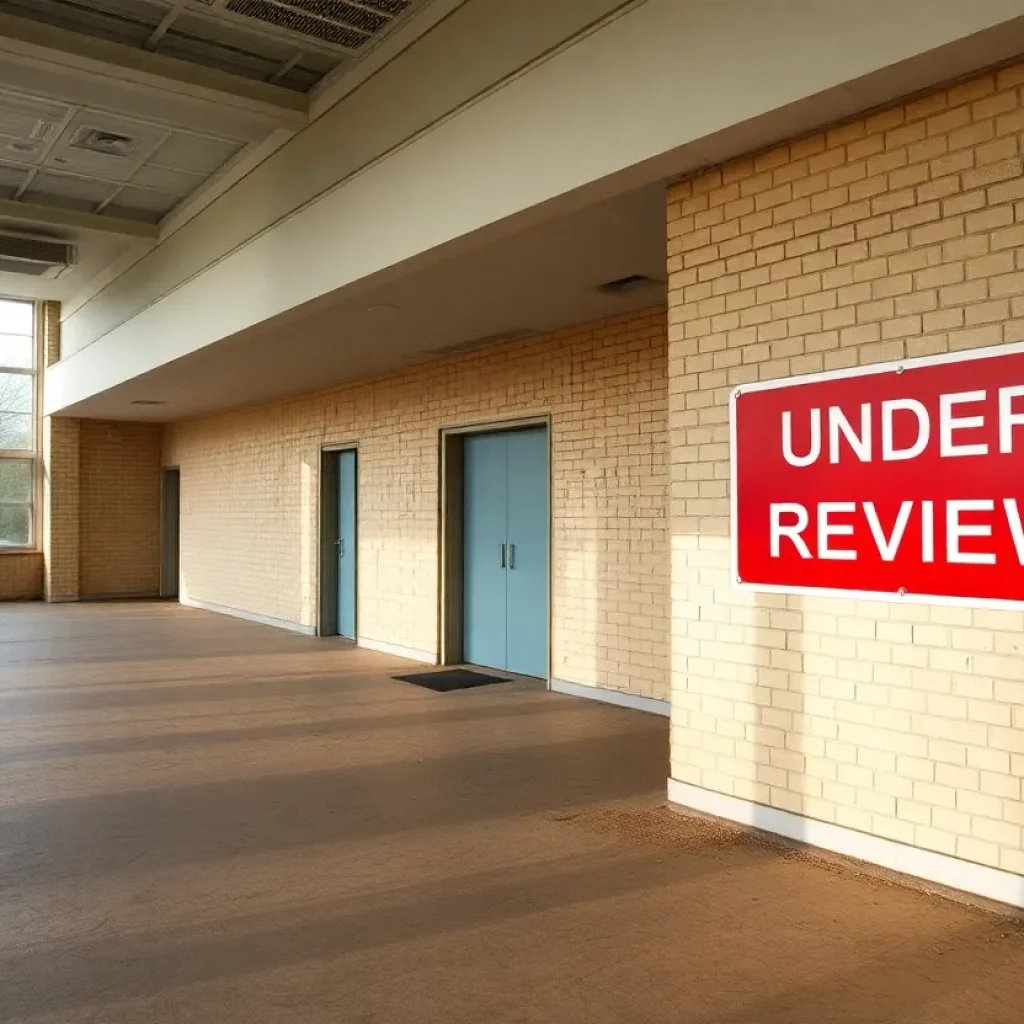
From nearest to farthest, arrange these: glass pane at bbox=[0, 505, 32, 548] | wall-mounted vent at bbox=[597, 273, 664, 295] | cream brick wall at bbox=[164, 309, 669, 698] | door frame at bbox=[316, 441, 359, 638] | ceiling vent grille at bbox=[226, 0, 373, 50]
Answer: ceiling vent grille at bbox=[226, 0, 373, 50] → wall-mounted vent at bbox=[597, 273, 664, 295] → cream brick wall at bbox=[164, 309, 669, 698] → door frame at bbox=[316, 441, 359, 638] → glass pane at bbox=[0, 505, 32, 548]

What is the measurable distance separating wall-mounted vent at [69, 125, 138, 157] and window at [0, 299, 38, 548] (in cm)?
858

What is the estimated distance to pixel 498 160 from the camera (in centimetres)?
500

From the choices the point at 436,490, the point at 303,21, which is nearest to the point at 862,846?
the point at 303,21

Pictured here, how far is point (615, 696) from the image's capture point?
285 inches

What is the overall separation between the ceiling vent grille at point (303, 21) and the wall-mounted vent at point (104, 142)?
235 centimetres

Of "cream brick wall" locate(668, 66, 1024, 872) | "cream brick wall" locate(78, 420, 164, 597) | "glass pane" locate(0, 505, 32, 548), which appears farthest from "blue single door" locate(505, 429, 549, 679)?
"glass pane" locate(0, 505, 32, 548)

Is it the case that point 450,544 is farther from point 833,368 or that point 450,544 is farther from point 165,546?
point 165,546

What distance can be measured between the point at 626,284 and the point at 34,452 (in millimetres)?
12334

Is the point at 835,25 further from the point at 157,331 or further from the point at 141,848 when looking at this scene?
the point at 157,331

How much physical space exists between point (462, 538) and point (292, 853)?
522 cm

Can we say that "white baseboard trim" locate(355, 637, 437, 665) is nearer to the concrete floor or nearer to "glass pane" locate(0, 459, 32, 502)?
the concrete floor

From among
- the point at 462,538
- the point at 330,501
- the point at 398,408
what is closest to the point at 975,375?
the point at 462,538

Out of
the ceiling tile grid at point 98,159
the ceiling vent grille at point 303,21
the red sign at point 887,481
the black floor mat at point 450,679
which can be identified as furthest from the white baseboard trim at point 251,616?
the red sign at point 887,481

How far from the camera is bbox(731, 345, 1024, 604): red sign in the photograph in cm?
337
